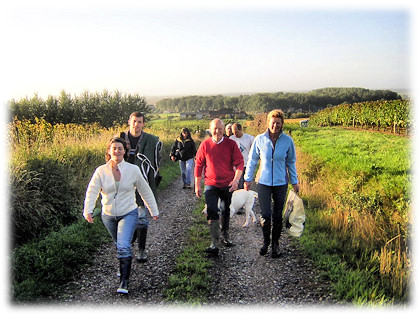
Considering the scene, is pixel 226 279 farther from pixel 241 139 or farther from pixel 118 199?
pixel 241 139

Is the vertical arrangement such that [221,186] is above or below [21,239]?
above

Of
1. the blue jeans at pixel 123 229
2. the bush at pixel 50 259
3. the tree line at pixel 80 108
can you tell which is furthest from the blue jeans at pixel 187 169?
the tree line at pixel 80 108

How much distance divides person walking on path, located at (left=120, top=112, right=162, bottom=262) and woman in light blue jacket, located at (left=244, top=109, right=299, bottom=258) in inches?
60.7

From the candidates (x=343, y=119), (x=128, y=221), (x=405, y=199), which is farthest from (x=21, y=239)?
(x=343, y=119)

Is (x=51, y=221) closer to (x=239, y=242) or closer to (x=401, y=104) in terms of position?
(x=239, y=242)

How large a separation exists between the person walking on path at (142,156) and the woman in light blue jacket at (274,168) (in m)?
1.54

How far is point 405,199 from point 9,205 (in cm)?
658

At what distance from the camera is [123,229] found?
411 centimetres

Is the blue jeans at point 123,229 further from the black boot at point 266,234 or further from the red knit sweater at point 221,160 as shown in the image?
the black boot at point 266,234

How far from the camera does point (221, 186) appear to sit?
5395 mm

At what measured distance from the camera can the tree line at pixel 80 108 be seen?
29750 mm

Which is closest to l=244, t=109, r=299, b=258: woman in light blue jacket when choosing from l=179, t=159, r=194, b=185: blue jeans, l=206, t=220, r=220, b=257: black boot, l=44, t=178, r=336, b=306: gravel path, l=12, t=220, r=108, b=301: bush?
l=44, t=178, r=336, b=306: gravel path

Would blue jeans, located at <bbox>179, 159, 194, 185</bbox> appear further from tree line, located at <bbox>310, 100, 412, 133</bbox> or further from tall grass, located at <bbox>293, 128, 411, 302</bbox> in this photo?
tree line, located at <bbox>310, 100, 412, 133</bbox>

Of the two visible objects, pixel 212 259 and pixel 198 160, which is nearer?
pixel 212 259
